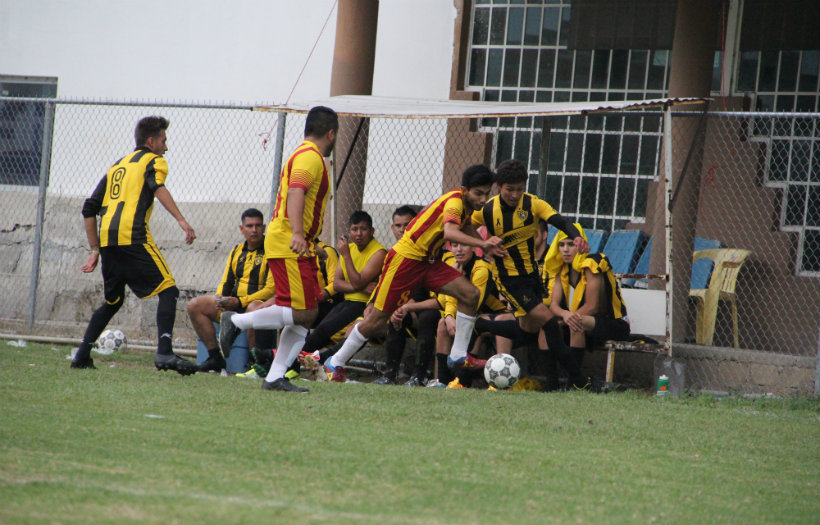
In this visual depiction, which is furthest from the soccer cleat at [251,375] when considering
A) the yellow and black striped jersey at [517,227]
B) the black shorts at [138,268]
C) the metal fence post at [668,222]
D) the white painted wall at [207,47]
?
the white painted wall at [207,47]

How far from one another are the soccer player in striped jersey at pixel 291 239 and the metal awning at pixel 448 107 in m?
2.06

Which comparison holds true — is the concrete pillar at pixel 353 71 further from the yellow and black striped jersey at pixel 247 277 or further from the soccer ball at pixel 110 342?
the soccer ball at pixel 110 342

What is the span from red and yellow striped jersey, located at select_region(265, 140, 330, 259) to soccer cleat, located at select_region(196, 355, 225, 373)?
1.69m

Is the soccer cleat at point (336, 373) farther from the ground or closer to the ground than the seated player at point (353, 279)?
closer to the ground

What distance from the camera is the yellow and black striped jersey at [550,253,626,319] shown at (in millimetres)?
8570

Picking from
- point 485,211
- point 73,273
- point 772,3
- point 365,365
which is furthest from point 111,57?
point 772,3

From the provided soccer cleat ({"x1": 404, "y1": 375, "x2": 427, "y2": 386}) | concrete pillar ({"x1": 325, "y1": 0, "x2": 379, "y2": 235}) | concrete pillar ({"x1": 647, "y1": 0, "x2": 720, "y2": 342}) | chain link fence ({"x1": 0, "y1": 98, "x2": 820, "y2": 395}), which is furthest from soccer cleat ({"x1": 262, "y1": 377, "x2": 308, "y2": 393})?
concrete pillar ({"x1": 325, "y1": 0, "x2": 379, "y2": 235})

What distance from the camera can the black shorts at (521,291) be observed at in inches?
319

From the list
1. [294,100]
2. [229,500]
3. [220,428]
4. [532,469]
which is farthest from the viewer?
[294,100]

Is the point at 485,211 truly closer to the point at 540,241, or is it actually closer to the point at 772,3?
the point at 540,241

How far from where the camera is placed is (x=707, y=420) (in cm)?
675

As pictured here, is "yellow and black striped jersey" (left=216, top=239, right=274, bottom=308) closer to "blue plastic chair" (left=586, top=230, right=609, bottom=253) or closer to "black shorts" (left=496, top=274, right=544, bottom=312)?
"black shorts" (left=496, top=274, right=544, bottom=312)

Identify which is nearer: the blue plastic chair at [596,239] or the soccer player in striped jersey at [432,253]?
the soccer player in striped jersey at [432,253]

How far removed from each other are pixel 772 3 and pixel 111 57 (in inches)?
326
